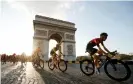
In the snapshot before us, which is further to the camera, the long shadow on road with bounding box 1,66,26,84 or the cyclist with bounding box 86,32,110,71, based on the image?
the cyclist with bounding box 86,32,110,71

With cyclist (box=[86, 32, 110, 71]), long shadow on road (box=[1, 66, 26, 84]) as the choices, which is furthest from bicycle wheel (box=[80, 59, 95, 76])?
long shadow on road (box=[1, 66, 26, 84])

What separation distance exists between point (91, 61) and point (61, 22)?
31.7 metres

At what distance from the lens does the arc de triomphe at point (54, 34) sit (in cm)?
3319

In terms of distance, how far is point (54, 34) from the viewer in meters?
35.8

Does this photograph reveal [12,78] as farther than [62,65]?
No

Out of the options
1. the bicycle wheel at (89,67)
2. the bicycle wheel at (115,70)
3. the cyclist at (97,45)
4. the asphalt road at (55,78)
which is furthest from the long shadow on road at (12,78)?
the bicycle wheel at (115,70)

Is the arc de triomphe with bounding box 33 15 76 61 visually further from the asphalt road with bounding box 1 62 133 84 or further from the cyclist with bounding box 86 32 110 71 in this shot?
the cyclist with bounding box 86 32 110 71

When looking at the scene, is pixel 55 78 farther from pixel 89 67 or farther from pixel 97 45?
pixel 97 45

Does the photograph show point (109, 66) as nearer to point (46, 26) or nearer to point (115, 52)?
point (115, 52)

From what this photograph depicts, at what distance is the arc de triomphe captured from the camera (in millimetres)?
33188

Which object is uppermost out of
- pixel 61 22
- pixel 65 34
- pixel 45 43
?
pixel 61 22

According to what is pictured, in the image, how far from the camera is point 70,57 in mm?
36000

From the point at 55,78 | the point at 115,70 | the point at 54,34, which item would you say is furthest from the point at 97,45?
the point at 54,34

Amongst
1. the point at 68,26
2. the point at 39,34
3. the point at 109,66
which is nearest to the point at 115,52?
the point at 109,66
